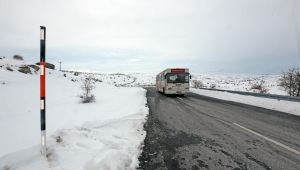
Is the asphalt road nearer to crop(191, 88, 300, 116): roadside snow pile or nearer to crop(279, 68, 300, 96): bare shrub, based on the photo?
crop(191, 88, 300, 116): roadside snow pile

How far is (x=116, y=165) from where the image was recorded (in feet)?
12.2

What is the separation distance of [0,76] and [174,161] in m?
21.5

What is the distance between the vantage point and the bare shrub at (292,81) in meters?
21.0

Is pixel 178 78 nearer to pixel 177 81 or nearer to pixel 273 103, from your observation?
pixel 177 81

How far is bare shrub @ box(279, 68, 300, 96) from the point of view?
21.0 meters

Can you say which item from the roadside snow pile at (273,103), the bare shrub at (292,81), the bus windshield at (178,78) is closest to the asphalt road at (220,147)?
the roadside snow pile at (273,103)

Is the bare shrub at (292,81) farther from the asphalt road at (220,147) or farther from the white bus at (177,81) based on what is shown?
the asphalt road at (220,147)

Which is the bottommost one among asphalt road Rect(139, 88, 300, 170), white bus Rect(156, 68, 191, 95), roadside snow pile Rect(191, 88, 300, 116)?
asphalt road Rect(139, 88, 300, 170)

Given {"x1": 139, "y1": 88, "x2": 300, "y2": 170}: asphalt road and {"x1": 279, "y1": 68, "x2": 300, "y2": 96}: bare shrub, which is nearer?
{"x1": 139, "y1": 88, "x2": 300, "y2": 170}: asphalt road

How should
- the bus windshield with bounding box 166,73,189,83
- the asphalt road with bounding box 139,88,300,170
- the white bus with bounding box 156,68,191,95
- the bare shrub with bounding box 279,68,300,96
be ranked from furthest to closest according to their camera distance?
the bus windshield with bounding box 166,73,189,83 < the white bus with bounding box 156,68,191,95 < the bare shrub with bounding box 279,68,300,96 < the asphalt road with bounding box 139,88,300,170

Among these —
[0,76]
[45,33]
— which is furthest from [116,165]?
[0,76]

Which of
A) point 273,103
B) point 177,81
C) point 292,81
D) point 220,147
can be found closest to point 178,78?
point 177,81

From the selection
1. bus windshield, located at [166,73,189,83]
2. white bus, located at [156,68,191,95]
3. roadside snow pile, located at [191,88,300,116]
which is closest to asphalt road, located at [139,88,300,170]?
roadside snow pile, located at [191,88,300,116]

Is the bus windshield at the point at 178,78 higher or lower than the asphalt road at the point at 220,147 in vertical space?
higher
